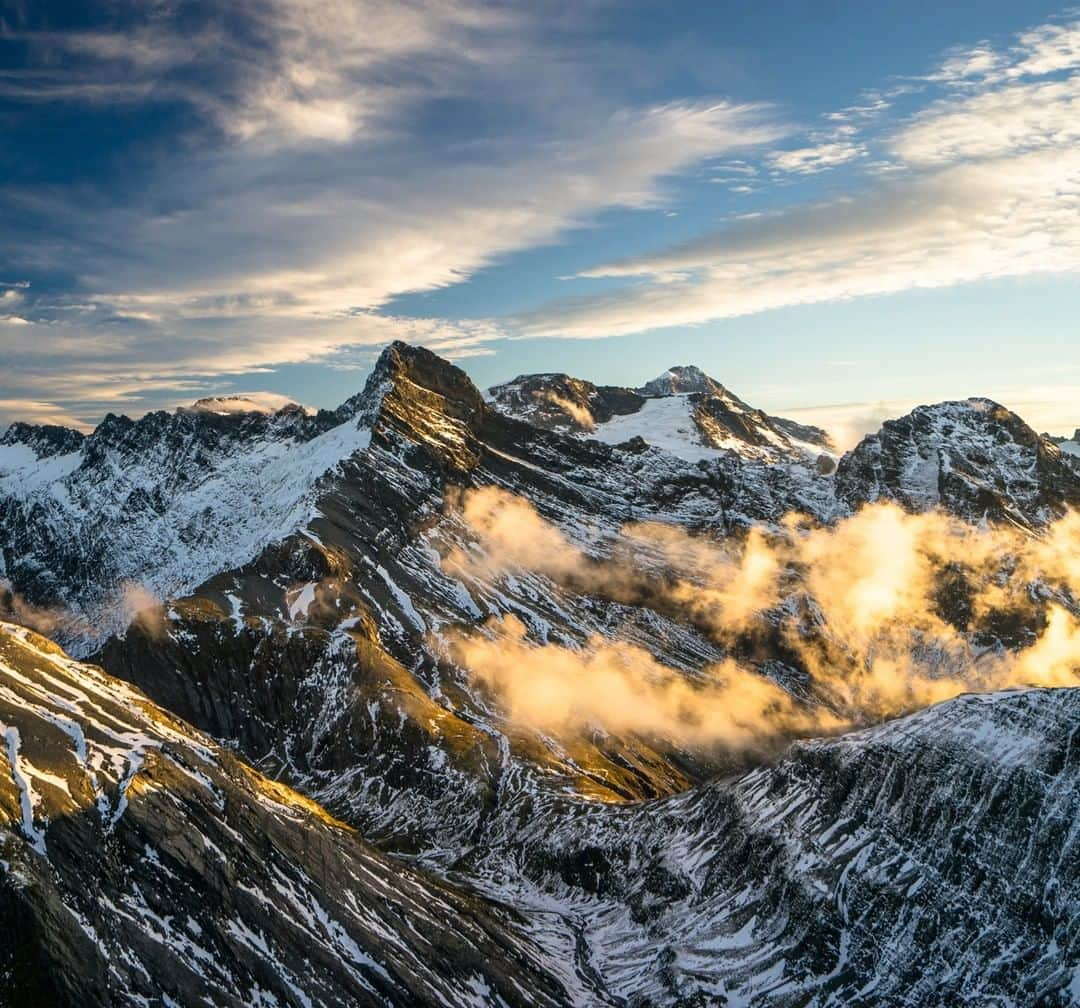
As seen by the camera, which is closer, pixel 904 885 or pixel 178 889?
pixel 178 889

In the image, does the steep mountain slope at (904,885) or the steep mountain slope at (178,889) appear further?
the steep mountain slope at (904,885)

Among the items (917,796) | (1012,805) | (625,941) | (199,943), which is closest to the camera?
(199,943)

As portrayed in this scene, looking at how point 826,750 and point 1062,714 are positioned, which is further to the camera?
point 826,750

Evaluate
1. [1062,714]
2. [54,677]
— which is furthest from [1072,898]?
[54,677]

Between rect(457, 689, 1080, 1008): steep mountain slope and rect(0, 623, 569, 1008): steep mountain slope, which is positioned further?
rect(457, 689, 1080, 1008): steep mountain slope

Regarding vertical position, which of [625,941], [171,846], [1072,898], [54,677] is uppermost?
[54,677]

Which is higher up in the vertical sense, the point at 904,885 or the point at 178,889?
the point at 178,889

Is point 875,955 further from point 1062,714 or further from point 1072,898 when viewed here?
point 1062,714

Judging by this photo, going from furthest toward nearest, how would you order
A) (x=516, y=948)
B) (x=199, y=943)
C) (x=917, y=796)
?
(x=516, y=948)
(x=917, y=796)
(x=199, y=943)
